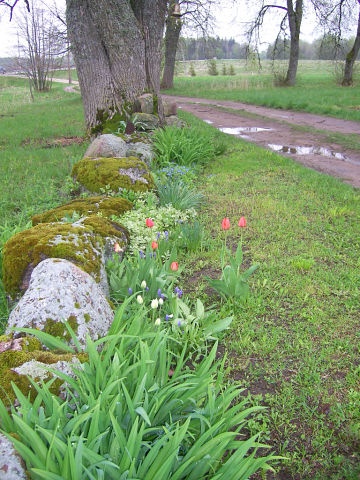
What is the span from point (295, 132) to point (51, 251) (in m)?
10.4

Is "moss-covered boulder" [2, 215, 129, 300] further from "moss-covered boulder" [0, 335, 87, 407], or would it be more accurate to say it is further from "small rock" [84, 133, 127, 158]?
"small rock" [84, 133, 127, 158]

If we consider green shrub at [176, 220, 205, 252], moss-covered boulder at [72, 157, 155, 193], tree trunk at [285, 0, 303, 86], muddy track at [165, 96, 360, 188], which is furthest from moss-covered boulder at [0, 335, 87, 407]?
tree trunk at [285, 0, 303, 86]

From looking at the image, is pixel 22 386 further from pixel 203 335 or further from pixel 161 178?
pixel 161 178

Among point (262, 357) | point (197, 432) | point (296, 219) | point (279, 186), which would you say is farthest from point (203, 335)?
point (279, 186)

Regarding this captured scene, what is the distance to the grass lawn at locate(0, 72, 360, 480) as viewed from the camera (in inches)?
98.0

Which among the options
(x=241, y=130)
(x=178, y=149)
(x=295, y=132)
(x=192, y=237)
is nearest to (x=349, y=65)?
(x=295, y=132)

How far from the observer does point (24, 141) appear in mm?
11141

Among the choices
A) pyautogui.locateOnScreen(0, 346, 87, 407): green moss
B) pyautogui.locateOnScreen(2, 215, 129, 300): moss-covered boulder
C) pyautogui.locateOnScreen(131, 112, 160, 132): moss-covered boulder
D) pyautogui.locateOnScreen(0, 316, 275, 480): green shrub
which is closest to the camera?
pyautogui.locateOnScreen(0, 316, 275, 480): green shrub

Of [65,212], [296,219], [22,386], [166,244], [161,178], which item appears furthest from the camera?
[161,178]

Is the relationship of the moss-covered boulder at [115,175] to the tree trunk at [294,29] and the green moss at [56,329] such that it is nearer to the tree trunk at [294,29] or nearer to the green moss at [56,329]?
the green moss at [56,329]

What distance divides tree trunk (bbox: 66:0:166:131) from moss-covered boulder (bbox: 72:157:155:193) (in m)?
3.70

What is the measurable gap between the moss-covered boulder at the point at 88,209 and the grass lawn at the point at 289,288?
1.02ft

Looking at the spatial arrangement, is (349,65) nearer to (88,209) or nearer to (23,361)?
(88,209)

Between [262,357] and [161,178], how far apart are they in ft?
12.8
